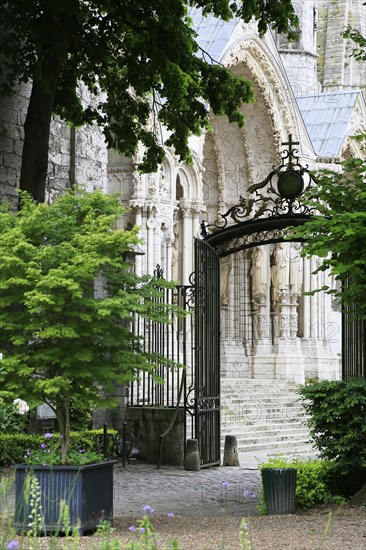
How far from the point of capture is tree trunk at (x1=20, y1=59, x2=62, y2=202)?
50.7 ft

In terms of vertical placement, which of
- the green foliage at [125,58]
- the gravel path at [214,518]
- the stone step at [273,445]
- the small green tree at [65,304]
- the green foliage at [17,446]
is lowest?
the gravel path at [214,518]

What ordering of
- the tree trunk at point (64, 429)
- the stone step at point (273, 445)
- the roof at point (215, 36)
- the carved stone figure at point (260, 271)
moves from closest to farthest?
the tree trunk at point (64, 429), the stone step at point (273, 445), the roof at point (215, 36), the carved stone figure at point (260, 271)

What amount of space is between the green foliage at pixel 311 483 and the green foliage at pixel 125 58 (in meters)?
6.29

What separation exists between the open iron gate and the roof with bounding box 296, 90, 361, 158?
2255cm

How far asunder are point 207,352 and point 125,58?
4777 mm

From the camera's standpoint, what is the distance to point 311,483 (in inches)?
483

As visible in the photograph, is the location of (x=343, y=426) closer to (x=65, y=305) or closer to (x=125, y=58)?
(x=65, y=305)

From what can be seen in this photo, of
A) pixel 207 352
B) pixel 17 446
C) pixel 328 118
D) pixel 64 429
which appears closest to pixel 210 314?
pixel 207 352

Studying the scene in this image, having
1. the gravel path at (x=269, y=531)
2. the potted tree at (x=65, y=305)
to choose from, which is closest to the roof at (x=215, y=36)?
the potted tree at (x=65, y=305)

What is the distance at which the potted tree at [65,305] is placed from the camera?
11133 millimetres

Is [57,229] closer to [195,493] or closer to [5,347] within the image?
[5,347]

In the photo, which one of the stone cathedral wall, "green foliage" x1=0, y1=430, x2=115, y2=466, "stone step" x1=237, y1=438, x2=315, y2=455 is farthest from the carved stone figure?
"green foliage" x1=0, y1=430, x2=115, y2=466

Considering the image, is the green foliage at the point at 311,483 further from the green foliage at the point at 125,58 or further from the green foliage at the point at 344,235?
the green foliage at the point at 125,58

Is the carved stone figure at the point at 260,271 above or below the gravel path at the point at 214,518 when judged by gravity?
above
